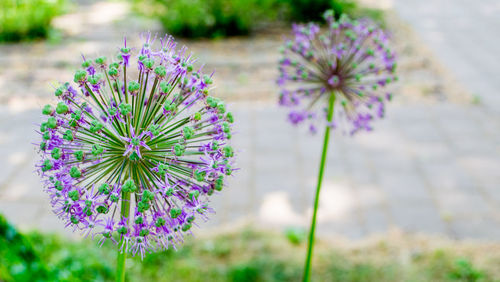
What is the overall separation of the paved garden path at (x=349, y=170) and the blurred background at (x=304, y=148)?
20 mm

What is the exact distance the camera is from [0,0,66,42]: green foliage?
32.8 feet

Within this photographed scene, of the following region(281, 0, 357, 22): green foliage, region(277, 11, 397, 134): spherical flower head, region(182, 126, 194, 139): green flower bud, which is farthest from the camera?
region(281, 0, 357, 22): green foliage

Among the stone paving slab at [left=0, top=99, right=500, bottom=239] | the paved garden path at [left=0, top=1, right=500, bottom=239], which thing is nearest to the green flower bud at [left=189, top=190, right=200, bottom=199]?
the paved garden path at [left=0, top=1, right=500, bottom=239]

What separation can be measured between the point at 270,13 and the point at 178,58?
974cm

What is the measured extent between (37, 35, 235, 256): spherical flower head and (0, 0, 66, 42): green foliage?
9727mm

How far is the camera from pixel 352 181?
19.1 ft

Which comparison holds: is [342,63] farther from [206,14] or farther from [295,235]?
[206,14]

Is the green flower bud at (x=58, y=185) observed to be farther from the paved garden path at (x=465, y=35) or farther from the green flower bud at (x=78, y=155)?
the paved garden path at (x=465, y=35)

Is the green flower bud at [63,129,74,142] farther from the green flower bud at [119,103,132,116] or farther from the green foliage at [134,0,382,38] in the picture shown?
the green foliage at [134,0,382,38]

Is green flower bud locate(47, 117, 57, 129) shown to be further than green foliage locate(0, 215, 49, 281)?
No

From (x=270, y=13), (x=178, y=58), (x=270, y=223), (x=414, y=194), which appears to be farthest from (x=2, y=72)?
(x=178, y=58)

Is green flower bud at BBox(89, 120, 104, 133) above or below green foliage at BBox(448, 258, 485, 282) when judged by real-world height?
below

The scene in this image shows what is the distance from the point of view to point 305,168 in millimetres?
6137

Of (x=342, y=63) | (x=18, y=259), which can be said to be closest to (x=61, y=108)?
(x=18, y=259)
